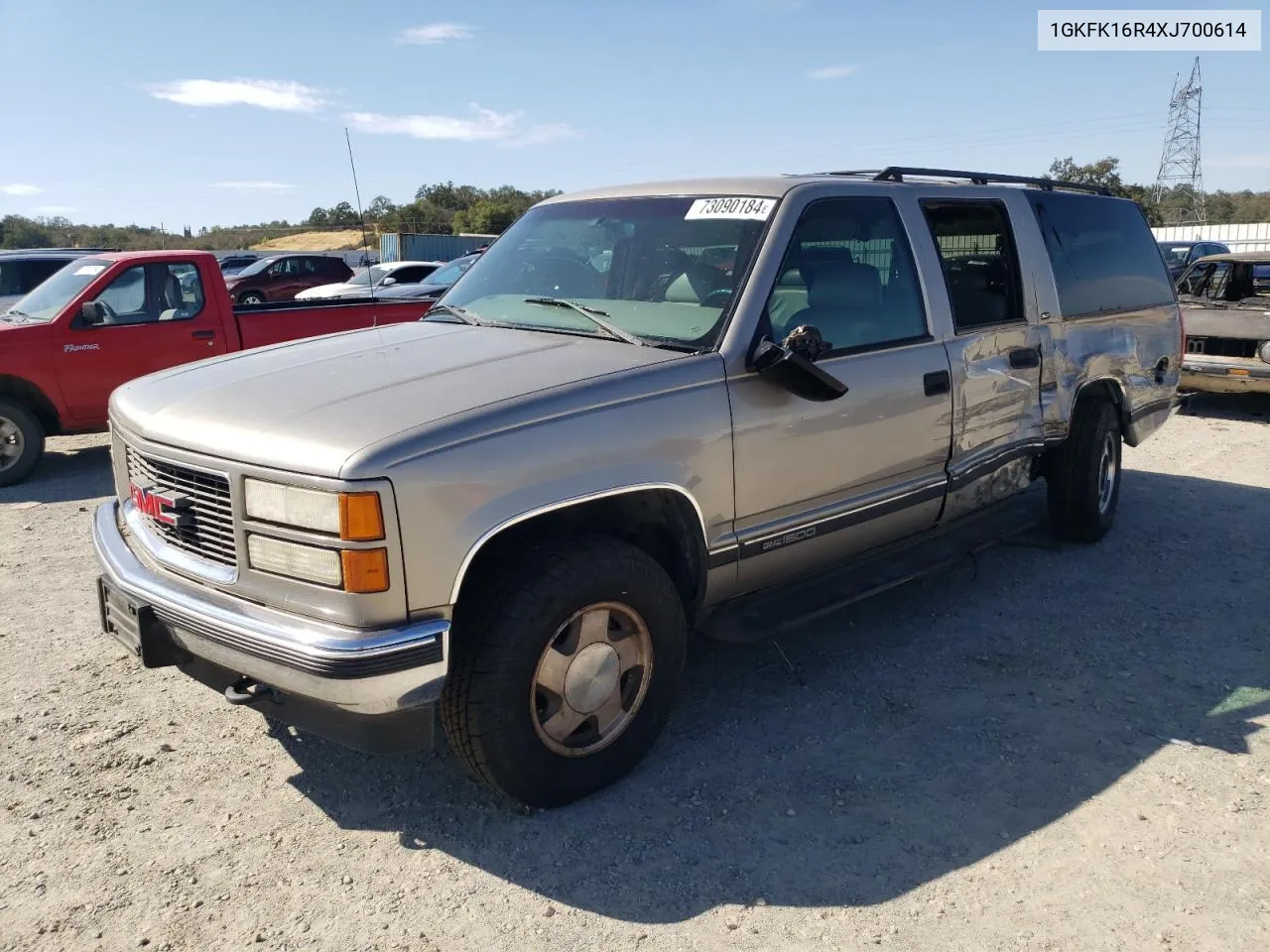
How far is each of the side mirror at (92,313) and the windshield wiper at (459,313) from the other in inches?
201

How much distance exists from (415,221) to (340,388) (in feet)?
135

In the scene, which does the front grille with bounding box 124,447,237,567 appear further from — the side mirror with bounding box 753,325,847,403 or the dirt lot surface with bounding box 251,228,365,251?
the dirt lot surface with bounding box 251,228,365,251

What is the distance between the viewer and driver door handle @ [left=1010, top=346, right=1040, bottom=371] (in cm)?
480

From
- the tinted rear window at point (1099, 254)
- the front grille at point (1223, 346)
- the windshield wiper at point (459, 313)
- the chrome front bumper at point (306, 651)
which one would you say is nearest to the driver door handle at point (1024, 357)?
the tinted rear window at point (1099, 254)

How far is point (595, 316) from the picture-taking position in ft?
12.5

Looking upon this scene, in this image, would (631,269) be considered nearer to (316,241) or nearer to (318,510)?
(318,510)

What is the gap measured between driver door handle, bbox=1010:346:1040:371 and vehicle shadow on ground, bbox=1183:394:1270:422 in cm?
604

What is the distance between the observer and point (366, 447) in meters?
2.74

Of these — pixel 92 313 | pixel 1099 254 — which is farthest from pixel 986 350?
pixel 92 313

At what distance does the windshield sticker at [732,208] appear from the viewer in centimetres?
386

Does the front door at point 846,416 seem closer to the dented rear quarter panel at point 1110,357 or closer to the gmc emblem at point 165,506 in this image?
the dented rear quarter panel at point 1110,357

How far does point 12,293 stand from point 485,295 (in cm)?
923

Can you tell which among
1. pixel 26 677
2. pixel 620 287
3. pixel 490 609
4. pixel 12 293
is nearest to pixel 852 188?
pixel 620 287

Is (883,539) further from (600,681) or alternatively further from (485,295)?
(485,295)
